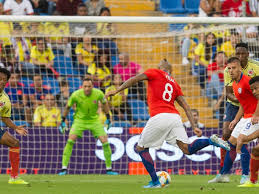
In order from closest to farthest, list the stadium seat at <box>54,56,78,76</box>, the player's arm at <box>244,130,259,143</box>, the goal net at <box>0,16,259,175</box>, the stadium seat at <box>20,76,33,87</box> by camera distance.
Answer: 1. the player's arm at <box>244,130,259,143</box>
2. the goal net at <box>0,16,259,175</box>
3. the stadium seat at <box>20,76,33,87</box>
4. the stadium seat at <box>54,56,78,76</box>

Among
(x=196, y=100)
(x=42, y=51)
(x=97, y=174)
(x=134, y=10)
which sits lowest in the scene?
(x=97, y=174)

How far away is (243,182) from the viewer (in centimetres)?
1070

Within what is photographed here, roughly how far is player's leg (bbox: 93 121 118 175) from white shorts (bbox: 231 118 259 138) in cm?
447

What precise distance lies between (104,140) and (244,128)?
18.1 feet

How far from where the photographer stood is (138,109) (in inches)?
651

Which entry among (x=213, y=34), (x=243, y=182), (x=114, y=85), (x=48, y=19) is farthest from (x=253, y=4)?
(x=243, y=182)

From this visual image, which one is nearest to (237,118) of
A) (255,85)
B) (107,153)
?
(255,85)

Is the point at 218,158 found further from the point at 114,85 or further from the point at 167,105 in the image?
the point at 167,105

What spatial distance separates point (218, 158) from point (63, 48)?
5.10 m

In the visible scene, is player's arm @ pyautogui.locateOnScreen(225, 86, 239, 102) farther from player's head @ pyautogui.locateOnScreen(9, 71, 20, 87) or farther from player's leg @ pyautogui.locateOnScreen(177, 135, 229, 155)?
player's head @ pyautogui.locateOnScreen(9, 71, 20, 87)

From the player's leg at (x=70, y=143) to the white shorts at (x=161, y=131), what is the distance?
5.02 meters

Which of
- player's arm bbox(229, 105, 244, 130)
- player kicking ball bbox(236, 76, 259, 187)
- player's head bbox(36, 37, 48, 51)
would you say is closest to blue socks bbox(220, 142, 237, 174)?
player's arm bbox(229, 105, 244, 130)

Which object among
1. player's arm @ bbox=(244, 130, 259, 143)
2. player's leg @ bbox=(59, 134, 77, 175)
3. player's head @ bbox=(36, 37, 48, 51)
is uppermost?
player's head @ bbox=(36, 37, 48, 51)

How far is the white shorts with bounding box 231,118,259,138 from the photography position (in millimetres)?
9930
